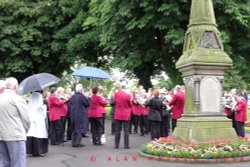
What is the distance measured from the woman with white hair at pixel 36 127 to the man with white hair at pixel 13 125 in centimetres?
422

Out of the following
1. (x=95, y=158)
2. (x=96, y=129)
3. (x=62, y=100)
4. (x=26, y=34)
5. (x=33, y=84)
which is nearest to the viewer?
(x=95, y=158)

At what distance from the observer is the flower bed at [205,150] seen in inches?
409

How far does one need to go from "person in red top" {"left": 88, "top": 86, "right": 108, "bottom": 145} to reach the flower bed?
11.8 feet

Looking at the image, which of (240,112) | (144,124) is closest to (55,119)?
(144,124)

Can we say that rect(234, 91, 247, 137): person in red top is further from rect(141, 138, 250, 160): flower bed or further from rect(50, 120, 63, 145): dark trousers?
rect(50, 120, 63, 145): dark trousers

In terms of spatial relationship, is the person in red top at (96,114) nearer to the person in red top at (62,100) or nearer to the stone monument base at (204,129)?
the person in red top at (62,100)

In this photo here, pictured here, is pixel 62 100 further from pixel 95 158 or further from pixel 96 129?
pixel 95 158

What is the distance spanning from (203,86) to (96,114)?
434cm

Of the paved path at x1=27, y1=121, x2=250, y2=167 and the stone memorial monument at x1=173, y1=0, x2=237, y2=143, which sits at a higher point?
the stone memorial monument at x1=173, y1=0, x2=237, y2=143

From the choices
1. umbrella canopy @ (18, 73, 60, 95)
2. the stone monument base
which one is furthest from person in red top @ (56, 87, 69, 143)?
the stone monument base

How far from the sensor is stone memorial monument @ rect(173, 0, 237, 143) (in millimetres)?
11742

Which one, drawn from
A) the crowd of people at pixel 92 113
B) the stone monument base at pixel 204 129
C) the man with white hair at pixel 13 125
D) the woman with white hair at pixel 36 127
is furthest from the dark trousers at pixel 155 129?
the man with white hair at pixel 13 125

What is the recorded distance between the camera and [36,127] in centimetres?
1202

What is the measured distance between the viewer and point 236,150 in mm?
10781
